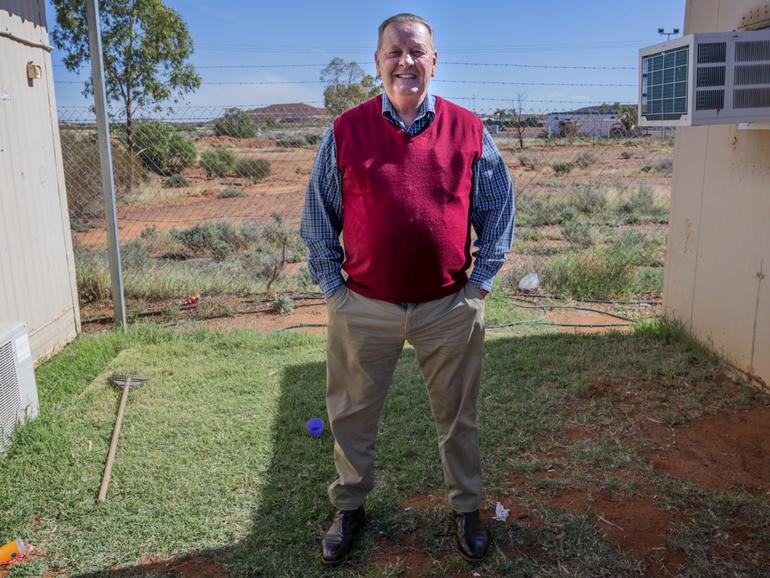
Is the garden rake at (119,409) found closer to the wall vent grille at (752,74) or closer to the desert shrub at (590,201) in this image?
the wall vent grille at (752,74)

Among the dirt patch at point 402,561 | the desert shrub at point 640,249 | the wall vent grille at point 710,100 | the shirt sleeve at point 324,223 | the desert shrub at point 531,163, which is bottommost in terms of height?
the dirt patch at point 402,561

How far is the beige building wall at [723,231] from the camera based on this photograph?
14.8 feet

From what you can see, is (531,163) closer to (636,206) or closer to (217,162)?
(636,206)

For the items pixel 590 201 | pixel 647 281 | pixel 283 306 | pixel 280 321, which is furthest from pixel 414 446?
pixel 590 201

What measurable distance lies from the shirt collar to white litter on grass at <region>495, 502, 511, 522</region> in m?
1.78

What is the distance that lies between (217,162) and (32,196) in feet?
46.7

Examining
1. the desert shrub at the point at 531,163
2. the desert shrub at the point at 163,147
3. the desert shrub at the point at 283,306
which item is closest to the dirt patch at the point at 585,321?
the desert shrub at the point at 283,306

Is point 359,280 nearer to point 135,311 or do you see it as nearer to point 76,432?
point 76,432

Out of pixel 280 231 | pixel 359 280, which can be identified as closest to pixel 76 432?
pixel 359 280

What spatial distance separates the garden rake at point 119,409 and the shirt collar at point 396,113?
91.4 inches

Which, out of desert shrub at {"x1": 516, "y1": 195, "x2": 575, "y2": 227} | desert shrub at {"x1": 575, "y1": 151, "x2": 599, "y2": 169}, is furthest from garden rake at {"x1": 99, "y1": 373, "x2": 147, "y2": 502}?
desert shrub at {"x1": 575, "y1": 151, "x2": 599, "y2": 169}

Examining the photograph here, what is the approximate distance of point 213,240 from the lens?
1151 cm

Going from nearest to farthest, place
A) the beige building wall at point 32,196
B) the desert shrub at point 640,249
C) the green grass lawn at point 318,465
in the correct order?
1. the green grass lawn at point 318,465
2. the beige building wall at point 32,196
3. the desert shrub at point 640,249

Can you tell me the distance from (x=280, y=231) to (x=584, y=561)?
990 centimetres
